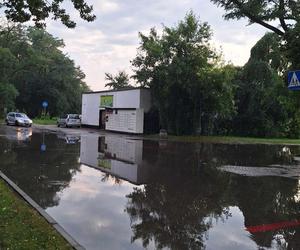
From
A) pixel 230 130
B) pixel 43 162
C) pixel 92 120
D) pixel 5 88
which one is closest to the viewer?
pixel 43 162

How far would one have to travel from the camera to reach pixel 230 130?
4781 cm

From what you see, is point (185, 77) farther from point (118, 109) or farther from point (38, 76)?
point (38, 76)

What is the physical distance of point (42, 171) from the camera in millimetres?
→ 15180

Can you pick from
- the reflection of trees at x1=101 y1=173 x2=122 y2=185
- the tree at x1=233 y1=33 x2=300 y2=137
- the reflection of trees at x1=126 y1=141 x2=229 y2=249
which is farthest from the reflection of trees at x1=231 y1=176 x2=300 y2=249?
the tree at x1=233 y1=33 x2=300 y2=137

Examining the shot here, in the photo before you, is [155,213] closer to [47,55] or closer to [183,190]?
[183,190]


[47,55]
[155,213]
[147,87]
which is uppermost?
[47,55]

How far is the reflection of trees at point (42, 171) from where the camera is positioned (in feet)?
37.3

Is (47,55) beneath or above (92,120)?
above

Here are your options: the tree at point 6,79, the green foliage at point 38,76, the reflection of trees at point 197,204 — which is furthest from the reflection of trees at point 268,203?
the green foliage at point 38,76

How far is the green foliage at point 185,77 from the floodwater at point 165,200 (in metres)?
19.7

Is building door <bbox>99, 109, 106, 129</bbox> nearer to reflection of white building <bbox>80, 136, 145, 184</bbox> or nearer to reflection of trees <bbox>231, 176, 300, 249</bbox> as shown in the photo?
reflection of white building <bbox>80, 136, 145, 184</bbox>

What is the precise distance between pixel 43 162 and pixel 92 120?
35953 mm

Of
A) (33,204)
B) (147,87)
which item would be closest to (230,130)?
(147,87)

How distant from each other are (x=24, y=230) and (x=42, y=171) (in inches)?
329
